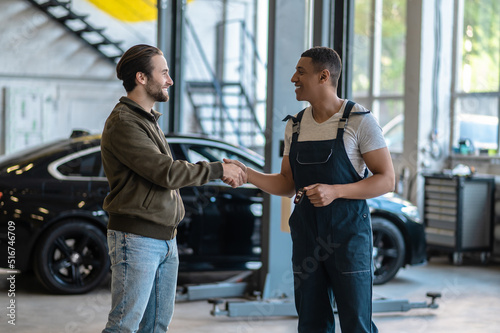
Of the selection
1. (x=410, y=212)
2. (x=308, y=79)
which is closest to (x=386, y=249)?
(x=410, y=212)

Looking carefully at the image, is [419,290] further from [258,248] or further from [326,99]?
[326,99]

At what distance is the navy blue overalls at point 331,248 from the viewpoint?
2457 mm

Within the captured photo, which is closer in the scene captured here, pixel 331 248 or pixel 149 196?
pixel 149 196

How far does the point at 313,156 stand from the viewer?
8.25 feet

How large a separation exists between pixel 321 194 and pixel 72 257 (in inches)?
121

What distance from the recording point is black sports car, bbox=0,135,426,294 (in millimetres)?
4797

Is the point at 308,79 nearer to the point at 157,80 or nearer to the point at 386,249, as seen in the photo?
the point at 157,80

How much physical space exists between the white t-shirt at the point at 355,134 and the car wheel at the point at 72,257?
284 centimetres

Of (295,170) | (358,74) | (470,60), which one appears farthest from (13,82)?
(295,170)

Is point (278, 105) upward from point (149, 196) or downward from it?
upward

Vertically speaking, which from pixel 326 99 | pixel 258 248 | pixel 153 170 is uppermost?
pixel 326 99

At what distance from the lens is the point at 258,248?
208 inches

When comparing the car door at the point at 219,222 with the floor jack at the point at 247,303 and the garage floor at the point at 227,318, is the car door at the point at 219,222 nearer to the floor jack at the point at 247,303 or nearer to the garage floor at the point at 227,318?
the floor jack at the point at 247,303

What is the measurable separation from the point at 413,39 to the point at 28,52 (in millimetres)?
6005
